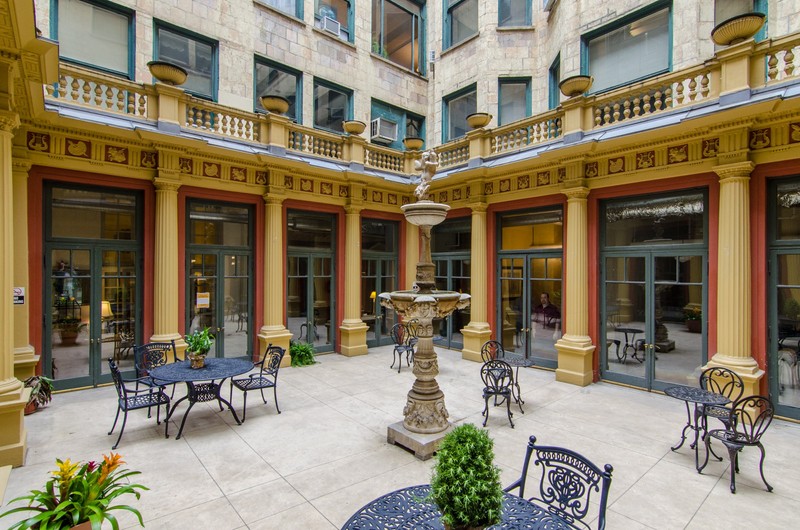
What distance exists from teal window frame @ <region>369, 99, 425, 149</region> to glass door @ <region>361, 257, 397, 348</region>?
3.86 meters

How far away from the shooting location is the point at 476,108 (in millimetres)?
11469

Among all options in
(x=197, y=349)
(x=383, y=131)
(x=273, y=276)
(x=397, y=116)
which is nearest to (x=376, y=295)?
(x=273, y=276)

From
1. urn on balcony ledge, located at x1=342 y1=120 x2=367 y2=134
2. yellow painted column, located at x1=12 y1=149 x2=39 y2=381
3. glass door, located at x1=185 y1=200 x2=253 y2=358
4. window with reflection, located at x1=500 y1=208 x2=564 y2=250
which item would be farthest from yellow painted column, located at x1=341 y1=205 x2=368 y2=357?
yellow painted column, located at x1=12 y1=149 x2=39 y2=381

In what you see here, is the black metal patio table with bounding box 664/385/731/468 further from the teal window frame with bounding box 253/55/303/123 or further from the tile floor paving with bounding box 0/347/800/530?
the teal window frame with bounding box 253/55/303/123

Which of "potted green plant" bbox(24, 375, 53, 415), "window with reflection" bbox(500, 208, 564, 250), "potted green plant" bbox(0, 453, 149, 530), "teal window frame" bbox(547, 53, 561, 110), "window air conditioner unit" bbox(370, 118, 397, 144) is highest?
"teal window frame" bbox(547, 53, 561, 110)

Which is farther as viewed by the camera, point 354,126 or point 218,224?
point 354,126

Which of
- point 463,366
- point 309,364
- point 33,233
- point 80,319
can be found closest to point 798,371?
point 463,366

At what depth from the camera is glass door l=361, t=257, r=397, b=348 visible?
11.2m

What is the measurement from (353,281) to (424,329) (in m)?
5.71

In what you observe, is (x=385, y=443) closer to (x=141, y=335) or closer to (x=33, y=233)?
(x=141, y=335)

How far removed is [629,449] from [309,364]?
262 inches

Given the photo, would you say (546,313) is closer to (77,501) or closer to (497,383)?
(497,383)

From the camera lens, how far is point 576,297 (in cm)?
813

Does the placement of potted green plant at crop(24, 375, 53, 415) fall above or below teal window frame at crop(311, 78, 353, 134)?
below
